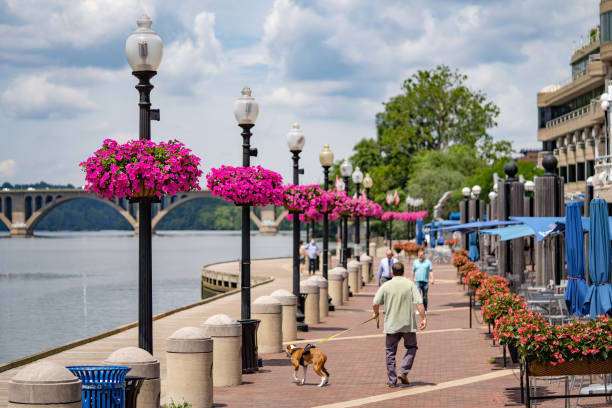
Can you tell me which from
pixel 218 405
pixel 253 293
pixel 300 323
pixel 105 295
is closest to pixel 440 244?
pixel 105 295

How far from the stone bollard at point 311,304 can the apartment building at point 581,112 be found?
36831 millimetres

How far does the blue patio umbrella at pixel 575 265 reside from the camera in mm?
15766

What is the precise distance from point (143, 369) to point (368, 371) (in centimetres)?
567

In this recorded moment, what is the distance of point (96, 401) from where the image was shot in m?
8.41

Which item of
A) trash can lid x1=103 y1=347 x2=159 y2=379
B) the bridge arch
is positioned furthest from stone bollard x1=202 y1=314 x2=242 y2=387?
the bridge arch

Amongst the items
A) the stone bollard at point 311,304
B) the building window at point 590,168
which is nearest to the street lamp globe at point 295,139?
the stone bollard at point 311,304

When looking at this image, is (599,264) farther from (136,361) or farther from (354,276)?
(354,276)

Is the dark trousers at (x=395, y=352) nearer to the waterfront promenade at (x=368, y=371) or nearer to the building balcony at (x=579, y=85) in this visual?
the waterfront promenade at (x=368, y=371)

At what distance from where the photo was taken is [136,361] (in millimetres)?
9273

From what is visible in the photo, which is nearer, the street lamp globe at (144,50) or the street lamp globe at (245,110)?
the street lamp globe at (144,50)

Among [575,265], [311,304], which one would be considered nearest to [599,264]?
[575,265]

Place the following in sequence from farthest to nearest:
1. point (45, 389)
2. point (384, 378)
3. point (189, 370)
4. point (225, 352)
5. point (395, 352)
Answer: point (384, 378) < point (225, 352) < point (395, 352) < point (189, 370) < point (45, 389)

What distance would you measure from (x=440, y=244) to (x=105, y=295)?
24946 mm

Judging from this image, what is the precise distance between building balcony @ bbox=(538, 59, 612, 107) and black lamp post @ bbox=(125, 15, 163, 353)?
54.0 metres
